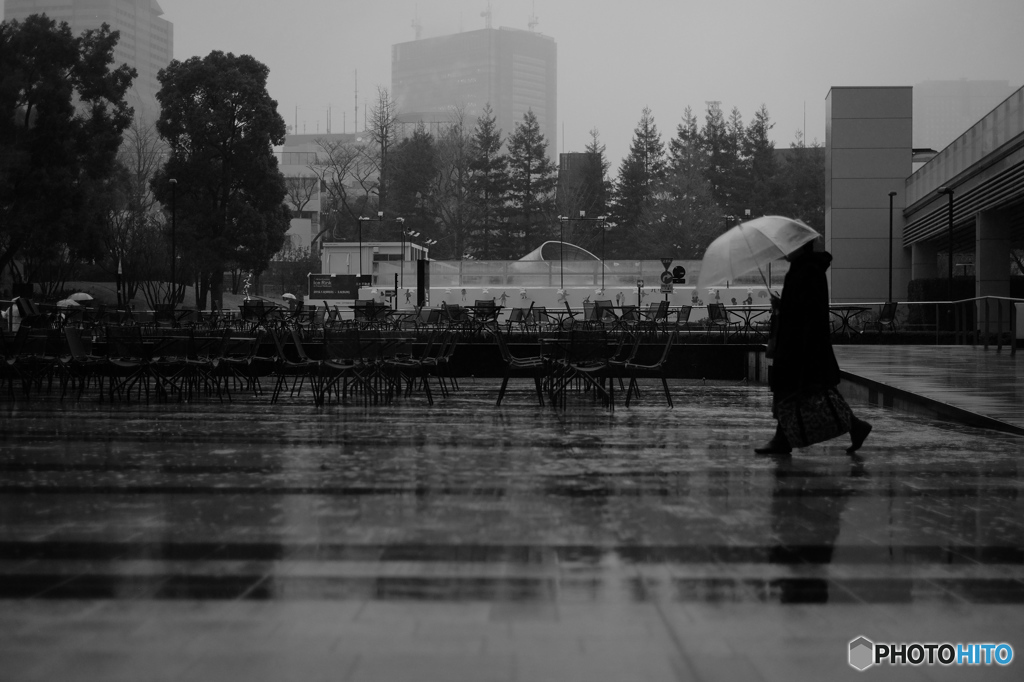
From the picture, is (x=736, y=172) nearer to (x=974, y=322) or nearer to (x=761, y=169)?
(x=761, y=169)

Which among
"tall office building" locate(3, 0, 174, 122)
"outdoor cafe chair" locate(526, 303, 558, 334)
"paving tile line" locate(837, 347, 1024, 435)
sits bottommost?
"paving tile line" locate(837, 347, 1024, 435)

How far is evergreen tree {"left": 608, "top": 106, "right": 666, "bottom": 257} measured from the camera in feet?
258

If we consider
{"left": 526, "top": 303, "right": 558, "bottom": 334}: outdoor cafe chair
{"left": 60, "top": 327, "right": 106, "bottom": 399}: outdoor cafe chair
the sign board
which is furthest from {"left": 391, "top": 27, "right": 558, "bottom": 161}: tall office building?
{"left": 60, "top": 327, "right": 106, "bottom": 399}: outdoor cafe chair

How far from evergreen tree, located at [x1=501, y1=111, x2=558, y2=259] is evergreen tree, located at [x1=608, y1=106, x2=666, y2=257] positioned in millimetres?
5243

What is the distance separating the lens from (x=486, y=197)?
253ft

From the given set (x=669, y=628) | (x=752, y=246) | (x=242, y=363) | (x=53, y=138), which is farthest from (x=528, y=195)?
(x=669, y=628)

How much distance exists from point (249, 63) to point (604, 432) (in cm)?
4646

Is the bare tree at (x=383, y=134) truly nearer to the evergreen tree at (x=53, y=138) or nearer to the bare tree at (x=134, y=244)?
the bare tree at (x=134, y=244)

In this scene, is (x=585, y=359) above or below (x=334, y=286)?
below

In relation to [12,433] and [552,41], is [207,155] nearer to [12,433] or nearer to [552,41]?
[12,433]

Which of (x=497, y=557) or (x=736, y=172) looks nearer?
(x=497, y=557)

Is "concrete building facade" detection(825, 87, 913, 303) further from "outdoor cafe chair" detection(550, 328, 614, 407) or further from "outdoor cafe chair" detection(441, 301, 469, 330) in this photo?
"outdoor cafe chair" detection(550, 328, 614, 407)

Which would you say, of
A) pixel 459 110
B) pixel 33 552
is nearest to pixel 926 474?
pixel 33 552

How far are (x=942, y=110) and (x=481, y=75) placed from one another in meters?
140
